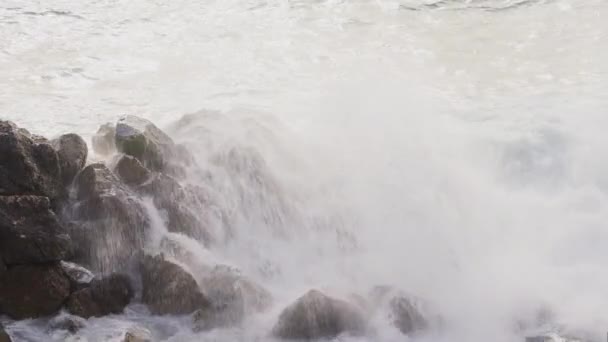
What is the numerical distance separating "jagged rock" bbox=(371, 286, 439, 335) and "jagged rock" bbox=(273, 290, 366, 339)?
0.93 ft

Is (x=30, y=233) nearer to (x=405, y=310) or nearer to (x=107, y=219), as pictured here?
(x=107, y=219)

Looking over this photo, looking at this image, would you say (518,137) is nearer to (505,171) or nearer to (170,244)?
(505,171)

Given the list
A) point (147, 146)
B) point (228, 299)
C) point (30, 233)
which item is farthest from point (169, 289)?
point (147, 146)

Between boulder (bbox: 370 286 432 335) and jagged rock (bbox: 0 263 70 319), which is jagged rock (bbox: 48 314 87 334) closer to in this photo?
jagged rock (bbox: 0 263 70 319)

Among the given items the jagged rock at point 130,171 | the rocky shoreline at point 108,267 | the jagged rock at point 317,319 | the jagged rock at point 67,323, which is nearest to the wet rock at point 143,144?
the jagged rock at point 130,171

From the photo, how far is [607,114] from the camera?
34.3ft

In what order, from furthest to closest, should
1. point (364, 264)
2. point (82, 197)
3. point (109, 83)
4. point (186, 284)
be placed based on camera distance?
point (109, 83)
point (364, 264)
point (82, 197)
point (186, 284)

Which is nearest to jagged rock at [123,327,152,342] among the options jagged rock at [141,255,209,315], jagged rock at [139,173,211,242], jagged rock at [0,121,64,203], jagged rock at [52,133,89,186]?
jagged rock at [141,255,209,315]

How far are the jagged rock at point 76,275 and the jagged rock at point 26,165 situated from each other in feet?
2.26

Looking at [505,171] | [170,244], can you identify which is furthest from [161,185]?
[505,171]

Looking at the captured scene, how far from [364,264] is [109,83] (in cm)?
578

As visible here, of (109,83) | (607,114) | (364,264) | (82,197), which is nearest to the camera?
(82,197)

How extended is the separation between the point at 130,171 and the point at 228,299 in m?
1.68

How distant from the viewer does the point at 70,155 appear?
7309mm
